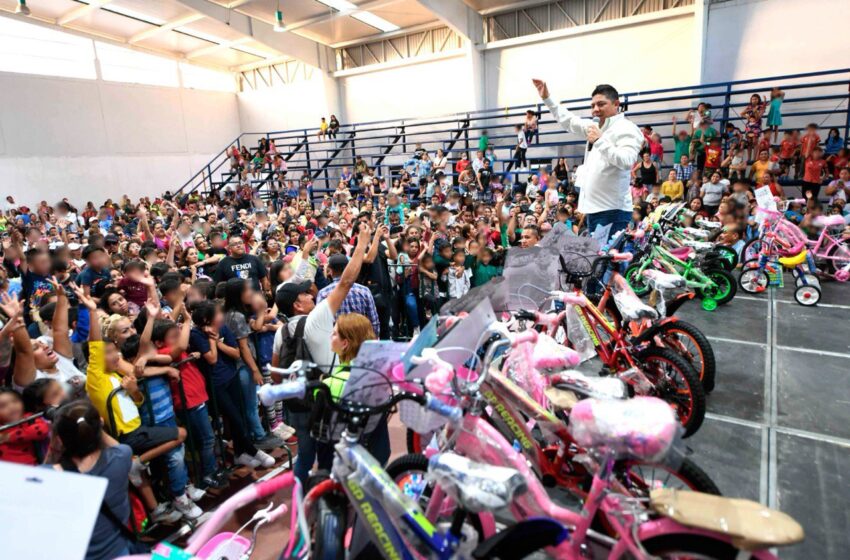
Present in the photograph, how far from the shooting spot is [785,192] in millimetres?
10781

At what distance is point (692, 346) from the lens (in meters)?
3.63

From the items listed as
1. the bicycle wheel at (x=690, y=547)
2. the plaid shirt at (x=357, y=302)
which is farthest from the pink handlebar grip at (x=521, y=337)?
the plaid shirt at (x=357, y=302)

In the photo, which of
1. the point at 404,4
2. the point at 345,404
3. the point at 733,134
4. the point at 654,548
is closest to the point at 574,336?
the point at 654,548

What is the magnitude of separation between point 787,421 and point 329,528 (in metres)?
3.17

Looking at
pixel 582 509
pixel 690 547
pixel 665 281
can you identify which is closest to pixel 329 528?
pixel 582 509

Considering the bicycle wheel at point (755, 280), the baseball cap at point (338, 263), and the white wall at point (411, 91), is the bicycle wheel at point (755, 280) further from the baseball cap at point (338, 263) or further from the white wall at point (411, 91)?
the white wall at point (411, 91)

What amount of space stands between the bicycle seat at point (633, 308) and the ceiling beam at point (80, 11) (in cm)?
1712

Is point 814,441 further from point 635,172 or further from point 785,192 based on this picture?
point 785,192

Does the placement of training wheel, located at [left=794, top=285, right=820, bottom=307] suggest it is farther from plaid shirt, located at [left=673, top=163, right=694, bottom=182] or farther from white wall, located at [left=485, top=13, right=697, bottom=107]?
white wall, located at [left=485, top=13, right=697, bottom=107]

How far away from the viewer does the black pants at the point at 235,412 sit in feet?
11.0

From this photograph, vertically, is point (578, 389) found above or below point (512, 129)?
below

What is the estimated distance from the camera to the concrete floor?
257 centimetres

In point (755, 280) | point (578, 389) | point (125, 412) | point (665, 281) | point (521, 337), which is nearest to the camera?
point (578, 389)

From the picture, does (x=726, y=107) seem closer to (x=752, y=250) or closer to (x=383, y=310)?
(x=752, y=250)
